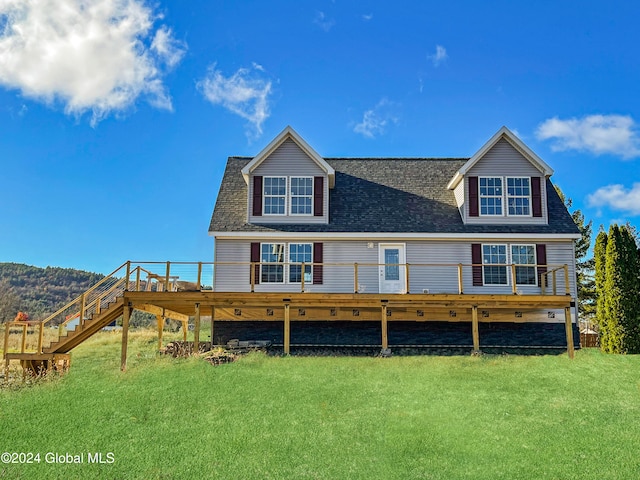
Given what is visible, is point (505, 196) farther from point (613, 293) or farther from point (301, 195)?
point (301, 195)

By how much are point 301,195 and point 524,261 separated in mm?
8740

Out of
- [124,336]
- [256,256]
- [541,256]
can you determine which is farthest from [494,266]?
[124,336]

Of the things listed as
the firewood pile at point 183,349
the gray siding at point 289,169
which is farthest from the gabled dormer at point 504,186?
the firewood pile at point 183,349

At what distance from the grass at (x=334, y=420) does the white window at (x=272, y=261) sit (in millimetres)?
4652

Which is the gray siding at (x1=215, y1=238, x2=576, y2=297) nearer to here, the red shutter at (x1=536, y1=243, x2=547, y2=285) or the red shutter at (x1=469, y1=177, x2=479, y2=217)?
the red shutter at (x1=536, y1=243, x2=547, y2=285)

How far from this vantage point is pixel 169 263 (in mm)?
17531

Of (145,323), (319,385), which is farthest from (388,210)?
(145,323)

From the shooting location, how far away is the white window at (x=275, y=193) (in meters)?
20.2

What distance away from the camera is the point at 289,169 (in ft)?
66.3

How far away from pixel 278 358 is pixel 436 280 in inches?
279

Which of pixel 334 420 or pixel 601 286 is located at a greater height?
pixel 601 286

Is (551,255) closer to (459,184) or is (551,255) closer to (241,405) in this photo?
(459,184)

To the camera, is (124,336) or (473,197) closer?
(124,336)

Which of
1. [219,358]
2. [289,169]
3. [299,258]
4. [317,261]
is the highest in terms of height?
[289,169]
